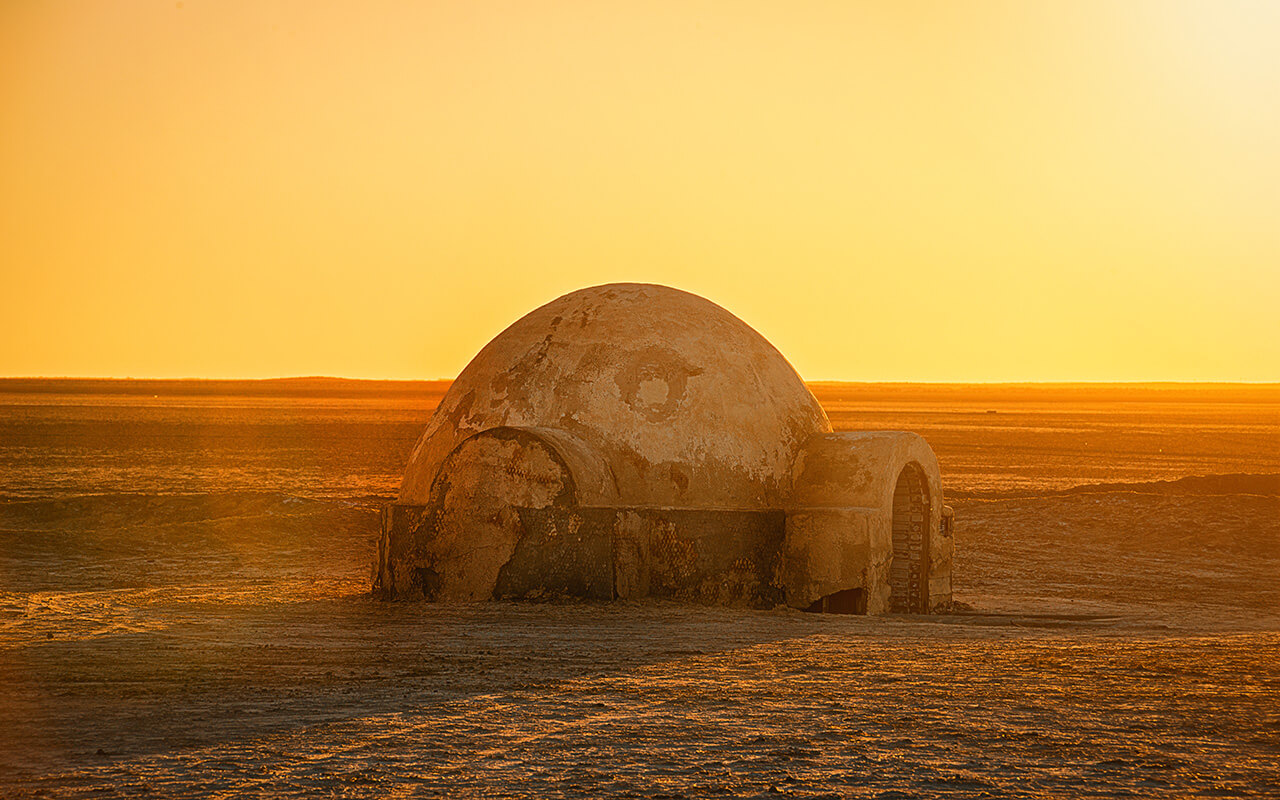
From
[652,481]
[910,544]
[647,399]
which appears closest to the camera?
[652,481]

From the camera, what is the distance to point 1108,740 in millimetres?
6832

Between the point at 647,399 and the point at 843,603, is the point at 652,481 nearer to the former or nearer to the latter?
the point at 647,399

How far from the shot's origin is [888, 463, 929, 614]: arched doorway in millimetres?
13102

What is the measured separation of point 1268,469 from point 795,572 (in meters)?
34.9

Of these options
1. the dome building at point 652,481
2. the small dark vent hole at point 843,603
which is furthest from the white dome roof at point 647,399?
the small dark vent hole at point 843,603

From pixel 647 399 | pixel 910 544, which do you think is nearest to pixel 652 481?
pixel 647 399

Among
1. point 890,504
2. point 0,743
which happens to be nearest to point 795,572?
point 890,504

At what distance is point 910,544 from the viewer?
13289 millimetres

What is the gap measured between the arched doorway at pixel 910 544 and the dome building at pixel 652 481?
15 mm

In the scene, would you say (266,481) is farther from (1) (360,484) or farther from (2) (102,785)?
(2) (102,785)

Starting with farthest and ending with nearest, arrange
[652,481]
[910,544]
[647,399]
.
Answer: [910,544] < [647,399] < [652,481]

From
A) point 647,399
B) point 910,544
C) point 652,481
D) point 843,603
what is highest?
point 647,399

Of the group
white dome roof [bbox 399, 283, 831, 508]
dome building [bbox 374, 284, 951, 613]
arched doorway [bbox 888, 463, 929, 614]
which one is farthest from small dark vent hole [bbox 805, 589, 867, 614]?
arched doorway [bbox 888, 463, 929, 614]

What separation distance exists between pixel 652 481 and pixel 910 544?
3.00 metres
